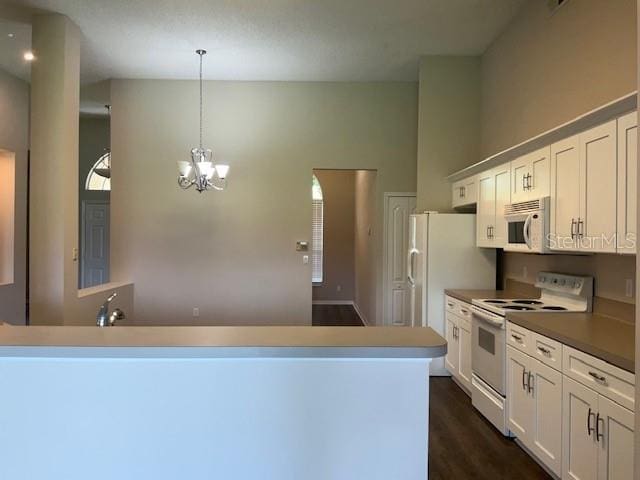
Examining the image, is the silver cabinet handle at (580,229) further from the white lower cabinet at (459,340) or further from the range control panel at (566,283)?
the white lower cabinet at (459,340)

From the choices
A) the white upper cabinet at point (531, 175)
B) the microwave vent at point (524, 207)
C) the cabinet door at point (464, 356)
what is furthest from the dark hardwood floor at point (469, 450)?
the white upper cabinet at point (531, 175)

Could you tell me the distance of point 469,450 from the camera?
300 centimetres

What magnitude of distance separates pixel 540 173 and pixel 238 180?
3914 mm

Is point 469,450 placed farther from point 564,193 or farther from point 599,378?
point 564,193

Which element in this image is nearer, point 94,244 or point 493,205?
point 493,205

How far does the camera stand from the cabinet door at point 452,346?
4199mm

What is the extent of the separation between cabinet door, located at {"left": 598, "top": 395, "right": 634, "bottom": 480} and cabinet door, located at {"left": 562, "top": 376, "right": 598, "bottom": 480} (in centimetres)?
5

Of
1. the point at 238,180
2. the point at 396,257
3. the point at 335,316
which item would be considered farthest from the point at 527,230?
the point at 335,316

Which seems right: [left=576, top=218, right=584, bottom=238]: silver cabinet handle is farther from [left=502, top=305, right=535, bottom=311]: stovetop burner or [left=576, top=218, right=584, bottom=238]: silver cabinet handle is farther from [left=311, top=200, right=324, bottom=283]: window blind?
[left=311, top=200, right=324, bottom=283]: window blind

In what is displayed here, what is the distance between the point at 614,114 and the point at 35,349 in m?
2.87

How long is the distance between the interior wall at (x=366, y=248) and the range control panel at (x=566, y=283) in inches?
108

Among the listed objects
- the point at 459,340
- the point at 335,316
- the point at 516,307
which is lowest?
the point at 335,316

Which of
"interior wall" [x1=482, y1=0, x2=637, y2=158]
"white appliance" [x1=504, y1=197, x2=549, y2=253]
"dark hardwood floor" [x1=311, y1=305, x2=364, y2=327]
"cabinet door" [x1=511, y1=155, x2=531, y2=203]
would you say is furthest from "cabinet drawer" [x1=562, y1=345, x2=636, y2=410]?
"dark hardwood floor" [x1=311, y1=305, x2=364, y2=327]

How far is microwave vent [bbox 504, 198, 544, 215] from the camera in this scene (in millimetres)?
3118
